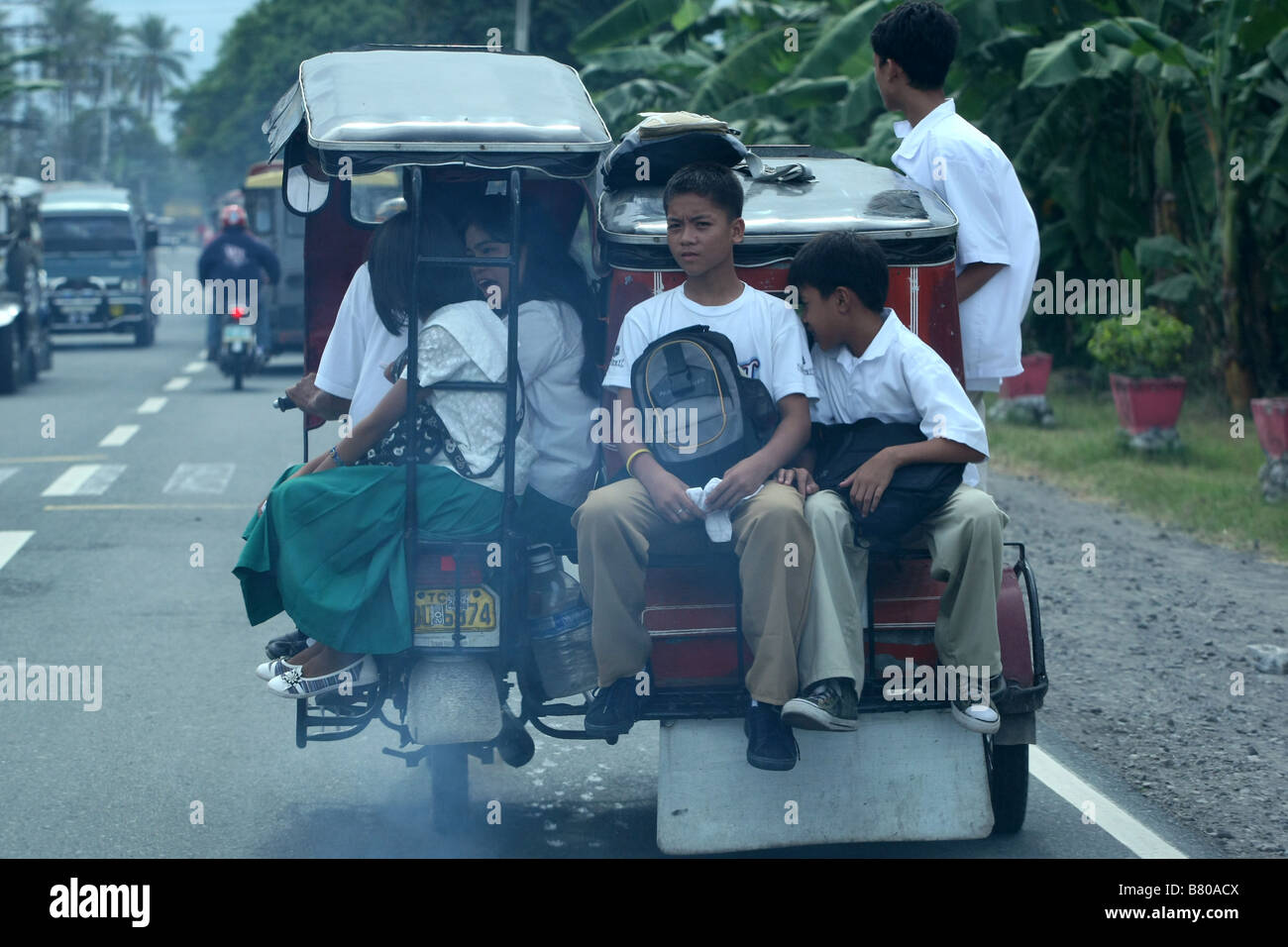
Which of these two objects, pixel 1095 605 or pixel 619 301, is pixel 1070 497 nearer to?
pixel 1095 605

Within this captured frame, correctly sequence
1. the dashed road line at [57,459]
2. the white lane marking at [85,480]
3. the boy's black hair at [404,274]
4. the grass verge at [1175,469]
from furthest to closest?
the dashed road line at [57,459] → the white lane marking at [85,480] → the grass verge at [1175,469] → the boy's black hair at [404,274]

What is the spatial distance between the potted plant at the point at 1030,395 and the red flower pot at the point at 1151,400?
263 centimetres

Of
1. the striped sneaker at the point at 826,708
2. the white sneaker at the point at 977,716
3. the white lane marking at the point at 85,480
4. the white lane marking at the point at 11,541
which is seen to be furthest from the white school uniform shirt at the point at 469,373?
the white lane marking at the point at 85,480

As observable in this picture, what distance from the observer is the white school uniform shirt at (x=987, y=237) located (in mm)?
5121

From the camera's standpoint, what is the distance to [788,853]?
5023mm

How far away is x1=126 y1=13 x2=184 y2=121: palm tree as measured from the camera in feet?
485

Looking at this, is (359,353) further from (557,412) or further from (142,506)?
(142,506)

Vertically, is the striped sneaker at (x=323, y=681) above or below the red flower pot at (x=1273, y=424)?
above

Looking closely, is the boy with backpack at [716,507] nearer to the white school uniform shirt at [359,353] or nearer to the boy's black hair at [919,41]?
the white school uniform shirt at [359,353]

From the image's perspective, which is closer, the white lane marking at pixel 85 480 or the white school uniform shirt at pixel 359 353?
the white school uniform shirt at pixel 359 353

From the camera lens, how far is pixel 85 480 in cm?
1302

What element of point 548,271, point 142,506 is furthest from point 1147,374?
point 548,271
